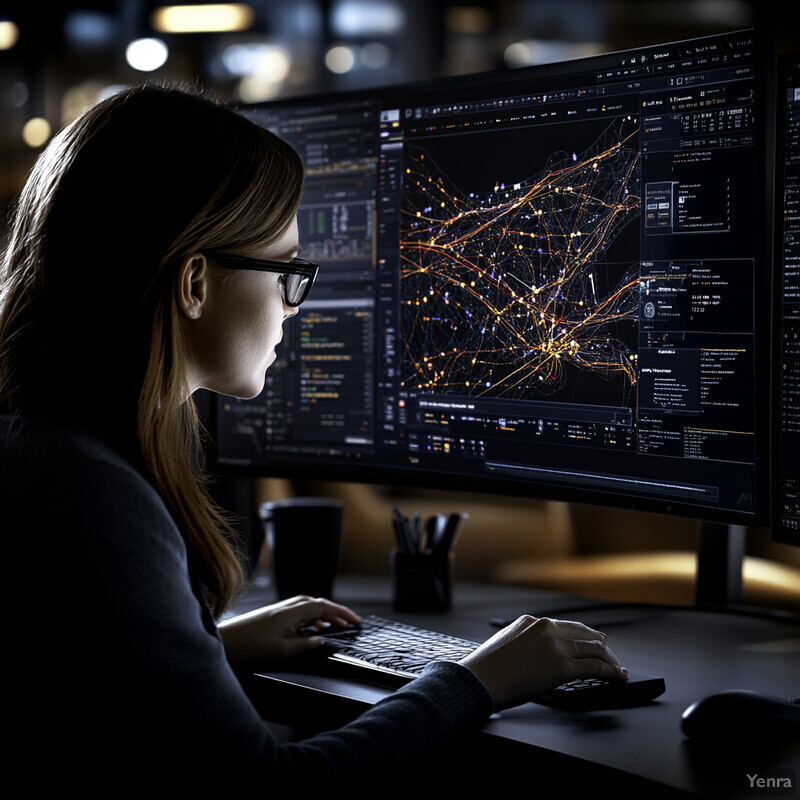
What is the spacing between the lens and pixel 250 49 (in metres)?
3.10

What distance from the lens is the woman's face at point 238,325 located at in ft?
3.17

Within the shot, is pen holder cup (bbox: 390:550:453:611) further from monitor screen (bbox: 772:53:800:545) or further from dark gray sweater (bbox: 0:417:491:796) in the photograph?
dark gray sweater (bbox: 0:417:491:796)

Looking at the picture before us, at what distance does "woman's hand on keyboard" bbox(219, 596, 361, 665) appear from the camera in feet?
3.64

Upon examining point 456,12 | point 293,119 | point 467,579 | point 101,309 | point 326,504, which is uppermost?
point 456,12

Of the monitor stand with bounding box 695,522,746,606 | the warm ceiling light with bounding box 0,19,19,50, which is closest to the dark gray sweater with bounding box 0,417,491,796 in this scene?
the monitor stand with bounding box 695,522,746,606

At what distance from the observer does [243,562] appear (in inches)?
61.2

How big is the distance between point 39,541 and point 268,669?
0.44 metres

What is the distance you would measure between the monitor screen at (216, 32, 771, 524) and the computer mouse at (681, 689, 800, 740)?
1.02ft

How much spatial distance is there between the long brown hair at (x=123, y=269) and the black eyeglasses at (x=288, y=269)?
22 mm

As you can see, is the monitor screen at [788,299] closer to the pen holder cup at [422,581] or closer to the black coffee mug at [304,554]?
the pen holder cup at [422,581]

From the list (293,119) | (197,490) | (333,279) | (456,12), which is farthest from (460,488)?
(456,12)

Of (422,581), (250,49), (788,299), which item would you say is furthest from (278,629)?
(250,49)

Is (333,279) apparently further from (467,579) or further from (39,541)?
(39,541)

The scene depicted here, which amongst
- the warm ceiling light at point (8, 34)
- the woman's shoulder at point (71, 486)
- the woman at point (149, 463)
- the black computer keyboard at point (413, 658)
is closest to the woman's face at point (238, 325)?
the woman at point (149, 463)
